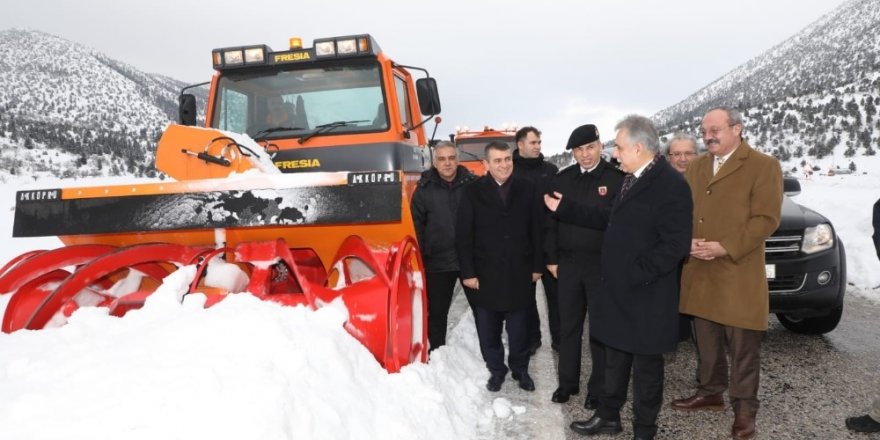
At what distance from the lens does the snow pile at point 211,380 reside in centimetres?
219

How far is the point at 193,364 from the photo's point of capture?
2.49m

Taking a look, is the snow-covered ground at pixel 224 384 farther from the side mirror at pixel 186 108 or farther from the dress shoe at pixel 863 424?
the side mirror at pixel 186 108

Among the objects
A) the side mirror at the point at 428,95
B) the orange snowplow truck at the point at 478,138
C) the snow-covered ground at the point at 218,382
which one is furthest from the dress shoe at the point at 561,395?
the orange snowplow truck at the point at 478,138

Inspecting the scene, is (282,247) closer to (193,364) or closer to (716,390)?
(193,364)

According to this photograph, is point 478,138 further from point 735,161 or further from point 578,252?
point 735,161

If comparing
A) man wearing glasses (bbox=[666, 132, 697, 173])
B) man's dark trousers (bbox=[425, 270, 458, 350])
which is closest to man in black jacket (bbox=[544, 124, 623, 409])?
man's dark trousers (bbox=[425, 270, 458, 350])

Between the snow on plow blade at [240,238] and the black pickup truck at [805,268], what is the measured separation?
9.66 ft

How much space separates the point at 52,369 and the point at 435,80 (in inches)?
146

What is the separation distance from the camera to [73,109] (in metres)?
66.4

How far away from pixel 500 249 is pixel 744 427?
178cm

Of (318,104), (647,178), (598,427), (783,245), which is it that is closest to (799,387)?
(783,245)

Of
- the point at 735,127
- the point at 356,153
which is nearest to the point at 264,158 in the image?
the point at 356,153

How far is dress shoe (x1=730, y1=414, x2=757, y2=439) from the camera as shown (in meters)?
3.21

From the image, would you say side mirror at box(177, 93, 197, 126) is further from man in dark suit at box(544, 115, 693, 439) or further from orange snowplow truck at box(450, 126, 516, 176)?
orange snowplow truck at box(450, 126, 516, 176)
